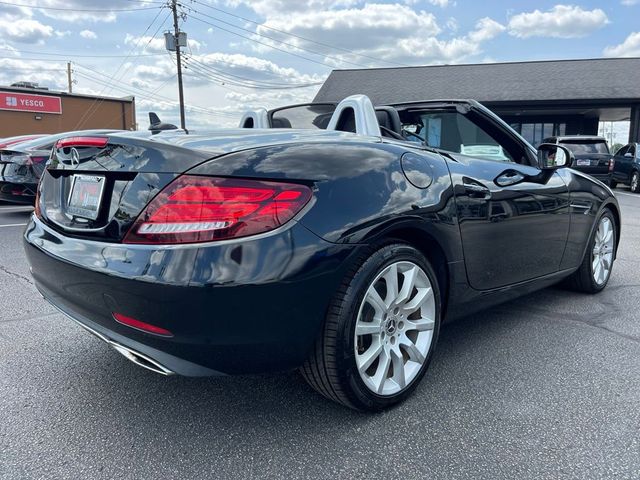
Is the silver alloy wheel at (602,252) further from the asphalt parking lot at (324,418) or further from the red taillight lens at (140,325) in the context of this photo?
the red taillight lens at (140,325)

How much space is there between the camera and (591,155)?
14492 millimetres

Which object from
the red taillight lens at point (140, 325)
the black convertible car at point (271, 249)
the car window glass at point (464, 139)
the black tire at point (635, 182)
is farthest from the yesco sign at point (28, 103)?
the red taillight lens at point (140, 325)

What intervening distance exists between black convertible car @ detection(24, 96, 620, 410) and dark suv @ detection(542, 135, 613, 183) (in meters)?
13.2

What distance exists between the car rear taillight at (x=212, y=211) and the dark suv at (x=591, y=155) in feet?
46.3

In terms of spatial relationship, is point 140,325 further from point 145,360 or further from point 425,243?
point 425,243

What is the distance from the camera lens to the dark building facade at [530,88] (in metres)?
21.7

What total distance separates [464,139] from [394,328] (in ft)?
5.50

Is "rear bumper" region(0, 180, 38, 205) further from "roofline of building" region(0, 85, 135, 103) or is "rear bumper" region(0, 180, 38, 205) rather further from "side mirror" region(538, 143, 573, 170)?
"roofline of building" region(0, 85, 135, 103)

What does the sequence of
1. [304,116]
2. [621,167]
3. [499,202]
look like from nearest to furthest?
[499,202], [304,116], [621,167]

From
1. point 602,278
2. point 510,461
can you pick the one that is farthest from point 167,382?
point 602,278

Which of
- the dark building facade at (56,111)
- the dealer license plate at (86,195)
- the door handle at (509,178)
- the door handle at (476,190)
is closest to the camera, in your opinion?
the dealer license plate at (86,195)

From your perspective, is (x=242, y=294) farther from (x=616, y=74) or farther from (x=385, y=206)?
(x=616, y=74)

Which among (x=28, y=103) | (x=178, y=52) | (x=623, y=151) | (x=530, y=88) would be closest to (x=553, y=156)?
(x=623, y=151)

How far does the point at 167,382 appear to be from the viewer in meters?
2.64
